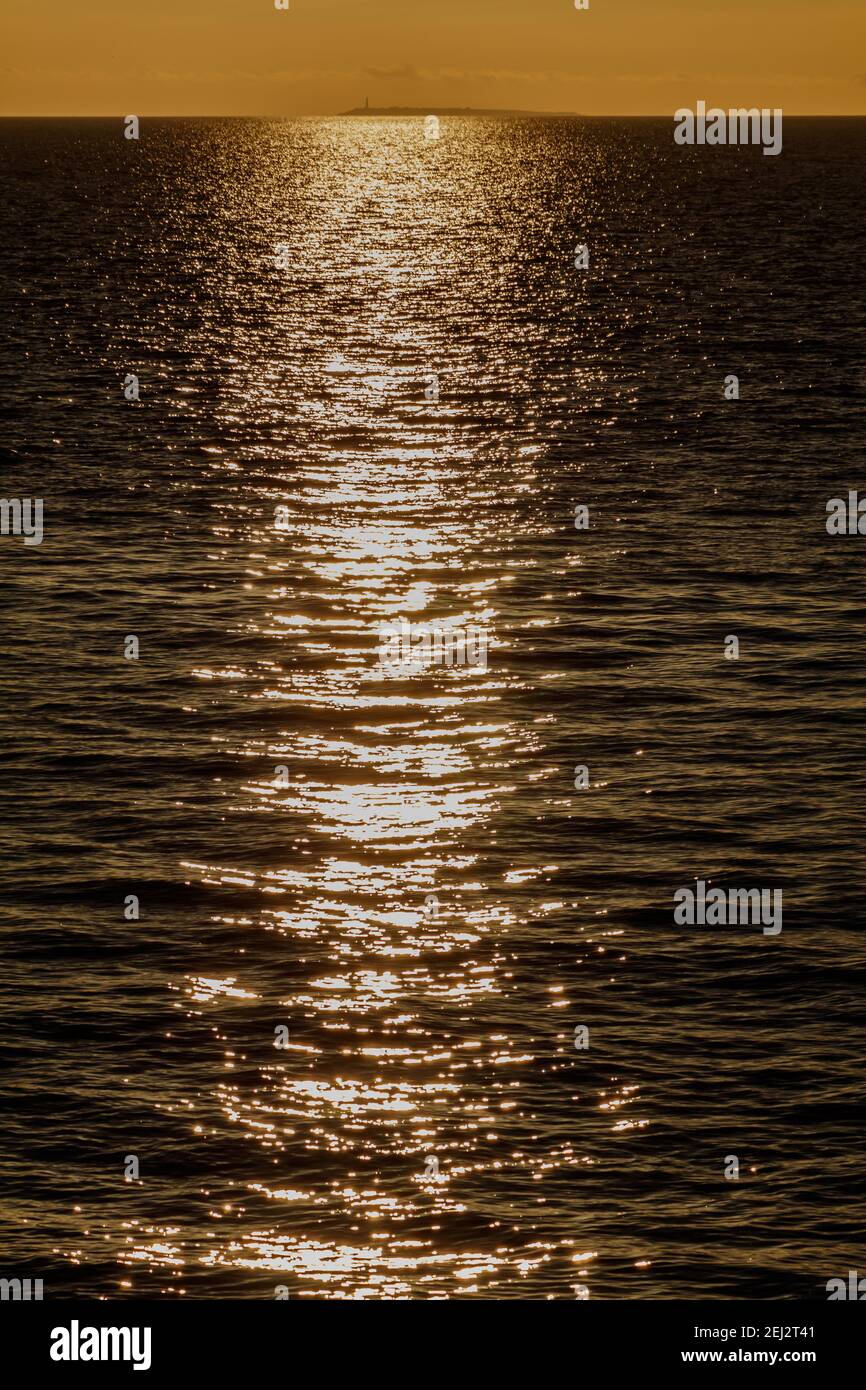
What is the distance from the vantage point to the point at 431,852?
50.6 meters

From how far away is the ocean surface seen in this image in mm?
35031

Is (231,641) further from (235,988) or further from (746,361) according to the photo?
(746,361)

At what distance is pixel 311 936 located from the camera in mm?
45938

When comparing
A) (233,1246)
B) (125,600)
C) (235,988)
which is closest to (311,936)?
(235,988)

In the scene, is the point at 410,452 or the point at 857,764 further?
the point at 410,452

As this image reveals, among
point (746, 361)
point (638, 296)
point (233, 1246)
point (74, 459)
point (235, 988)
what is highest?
point (638, 296)

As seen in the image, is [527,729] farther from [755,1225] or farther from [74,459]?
[74,459]

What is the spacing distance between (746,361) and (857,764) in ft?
224

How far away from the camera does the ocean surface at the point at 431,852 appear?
3503cm

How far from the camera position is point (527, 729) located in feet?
194
